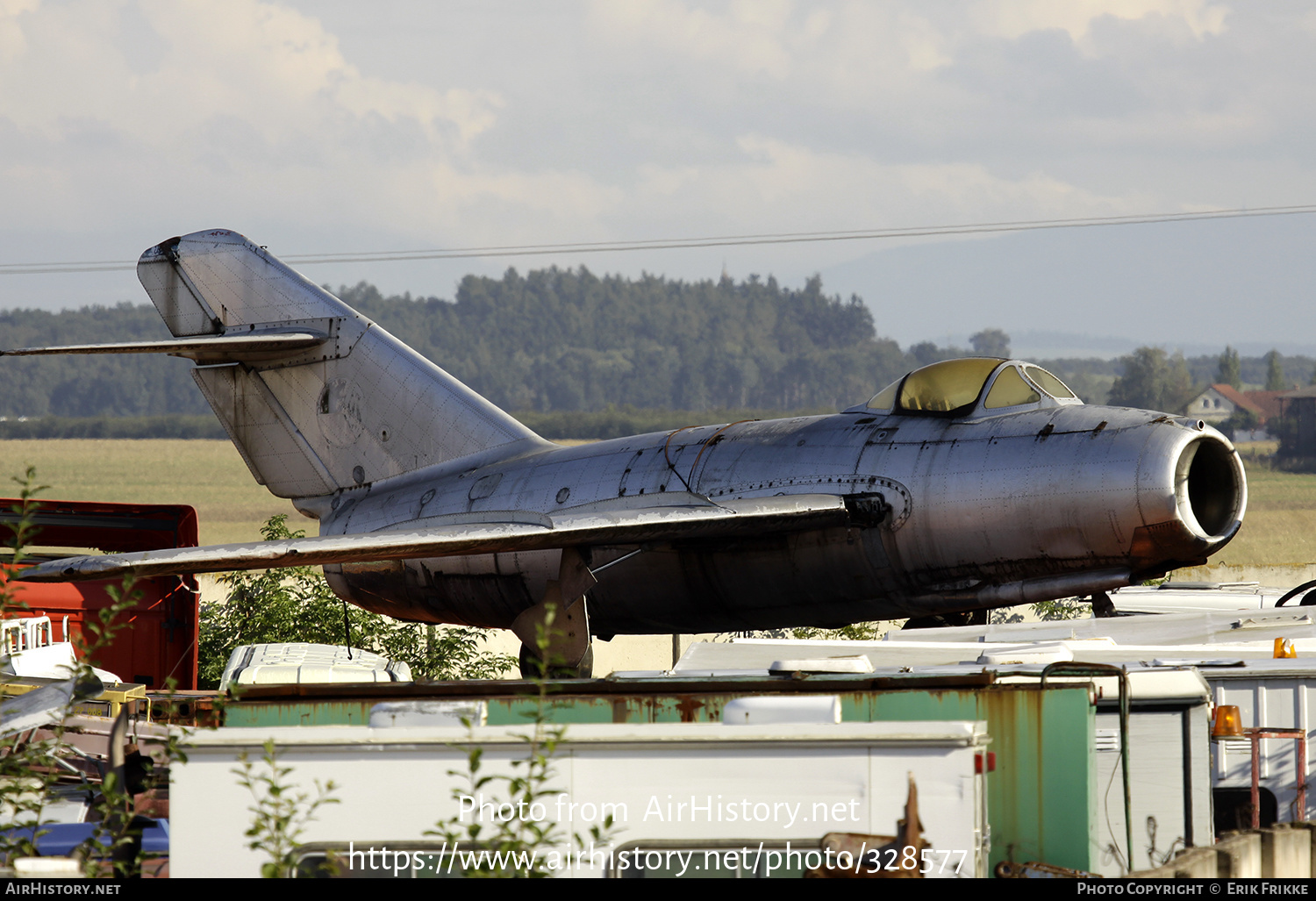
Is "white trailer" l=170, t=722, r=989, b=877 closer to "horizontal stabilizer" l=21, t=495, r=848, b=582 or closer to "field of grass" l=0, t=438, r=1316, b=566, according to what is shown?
"horizontal stabilizer" l=21, t=495, r=848, b=582

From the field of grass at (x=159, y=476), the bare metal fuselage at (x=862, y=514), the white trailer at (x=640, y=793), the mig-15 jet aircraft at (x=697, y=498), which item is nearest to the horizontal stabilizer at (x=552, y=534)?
the mig-15 jet aircraft at (x=697, y=498)

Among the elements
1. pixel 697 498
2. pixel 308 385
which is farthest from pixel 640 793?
pixel 308 385

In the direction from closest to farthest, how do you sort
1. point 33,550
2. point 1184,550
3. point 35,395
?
point 1184,550 < point 33,550 < point 35,395

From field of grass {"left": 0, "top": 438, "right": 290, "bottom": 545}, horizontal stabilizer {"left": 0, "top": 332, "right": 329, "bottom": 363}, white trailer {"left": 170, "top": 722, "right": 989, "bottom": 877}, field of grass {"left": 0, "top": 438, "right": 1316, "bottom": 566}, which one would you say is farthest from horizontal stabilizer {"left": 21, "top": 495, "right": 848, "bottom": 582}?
field of grass {"left": 0, "top": 438, "right": 290, "bottom": 545}

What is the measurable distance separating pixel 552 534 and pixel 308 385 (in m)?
6.33

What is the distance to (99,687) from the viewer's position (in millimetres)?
6199

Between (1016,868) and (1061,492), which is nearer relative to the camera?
(1016,868)

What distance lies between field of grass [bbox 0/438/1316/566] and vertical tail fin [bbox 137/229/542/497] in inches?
1557

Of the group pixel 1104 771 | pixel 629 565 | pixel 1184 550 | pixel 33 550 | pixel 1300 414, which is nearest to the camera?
pixel 1104 771

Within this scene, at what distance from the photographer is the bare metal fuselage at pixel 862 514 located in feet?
38.5

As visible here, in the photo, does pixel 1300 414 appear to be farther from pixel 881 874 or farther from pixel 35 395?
pixel 35 395
